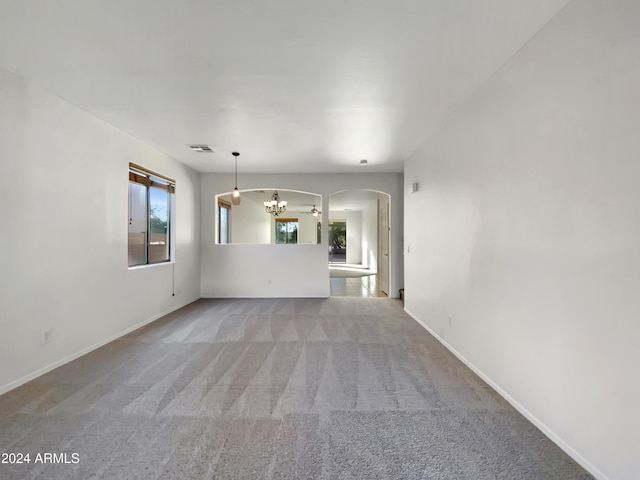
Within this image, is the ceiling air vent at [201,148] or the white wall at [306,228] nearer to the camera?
the ceiling air vent at [201,148]

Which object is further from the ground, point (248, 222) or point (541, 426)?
point (248, 222)

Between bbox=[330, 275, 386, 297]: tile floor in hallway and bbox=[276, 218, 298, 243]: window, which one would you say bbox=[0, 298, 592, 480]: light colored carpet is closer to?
bbox=[330, 275, 386, 297]: tile floor in hallway

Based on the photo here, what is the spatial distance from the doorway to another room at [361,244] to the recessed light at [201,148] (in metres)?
3.92

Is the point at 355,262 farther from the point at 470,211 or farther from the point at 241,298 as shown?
the point at 470,211

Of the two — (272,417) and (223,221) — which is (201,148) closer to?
(223,221)

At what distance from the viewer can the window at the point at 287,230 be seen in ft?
44.4

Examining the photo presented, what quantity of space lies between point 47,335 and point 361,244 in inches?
504

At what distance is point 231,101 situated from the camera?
291cm

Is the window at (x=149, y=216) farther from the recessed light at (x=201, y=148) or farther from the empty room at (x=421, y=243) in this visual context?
the recessed light at (x=201, y=148)

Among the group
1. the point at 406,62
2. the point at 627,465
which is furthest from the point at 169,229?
the point at 627,465

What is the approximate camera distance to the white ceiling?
1770 mm

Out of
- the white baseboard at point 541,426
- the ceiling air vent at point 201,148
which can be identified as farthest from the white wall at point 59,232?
the white baseboard at point 541,426

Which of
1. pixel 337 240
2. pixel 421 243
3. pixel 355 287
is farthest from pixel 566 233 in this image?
pixel 337 240

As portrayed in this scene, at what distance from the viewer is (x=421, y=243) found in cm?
438
